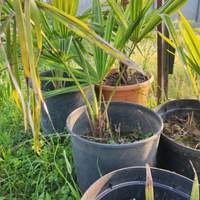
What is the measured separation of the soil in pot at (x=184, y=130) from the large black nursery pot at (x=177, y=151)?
0.14 feet

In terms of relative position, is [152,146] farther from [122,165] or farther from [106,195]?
[106,195]

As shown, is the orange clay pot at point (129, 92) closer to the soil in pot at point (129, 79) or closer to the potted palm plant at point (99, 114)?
the soil in pot at point (129, 79)

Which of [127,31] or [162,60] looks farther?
[162,60]

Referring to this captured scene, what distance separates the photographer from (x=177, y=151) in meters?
0.81

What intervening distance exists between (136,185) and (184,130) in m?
0.52

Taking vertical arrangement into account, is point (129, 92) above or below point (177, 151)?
above

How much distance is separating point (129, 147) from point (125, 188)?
0.49 ft

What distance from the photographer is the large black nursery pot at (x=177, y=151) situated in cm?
78

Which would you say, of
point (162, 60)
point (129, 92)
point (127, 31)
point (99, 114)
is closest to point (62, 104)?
point (99, 114)

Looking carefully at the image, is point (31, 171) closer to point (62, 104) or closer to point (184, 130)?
point (62, 104)

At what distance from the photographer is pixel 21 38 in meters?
0.35

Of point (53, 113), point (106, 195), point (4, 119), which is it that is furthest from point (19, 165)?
point (106, 195)

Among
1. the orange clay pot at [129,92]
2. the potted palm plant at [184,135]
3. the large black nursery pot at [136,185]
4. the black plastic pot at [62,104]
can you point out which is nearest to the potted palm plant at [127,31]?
the orange clay pot at [129,92]

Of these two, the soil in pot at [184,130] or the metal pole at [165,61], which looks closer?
the soil in pot at [184,130]
